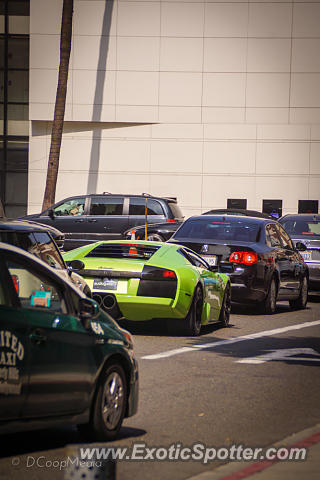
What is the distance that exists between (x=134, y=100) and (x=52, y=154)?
210 inches

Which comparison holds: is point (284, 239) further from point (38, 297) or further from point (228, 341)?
point (38, 297)

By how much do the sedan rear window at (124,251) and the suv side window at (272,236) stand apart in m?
4.11

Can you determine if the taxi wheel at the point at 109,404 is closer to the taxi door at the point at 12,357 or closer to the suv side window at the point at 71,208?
the taxi door at the point at 12,357

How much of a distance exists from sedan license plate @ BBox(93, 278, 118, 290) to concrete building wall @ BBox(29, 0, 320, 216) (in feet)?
81.8

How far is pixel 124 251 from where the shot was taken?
12.6 m

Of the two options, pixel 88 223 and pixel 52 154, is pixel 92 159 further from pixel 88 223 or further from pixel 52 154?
pixel 88 223

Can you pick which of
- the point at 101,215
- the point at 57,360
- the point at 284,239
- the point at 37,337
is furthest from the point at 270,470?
the point at 101,215

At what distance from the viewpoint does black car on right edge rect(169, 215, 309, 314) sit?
15.6 m

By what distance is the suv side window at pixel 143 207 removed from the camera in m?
25.3

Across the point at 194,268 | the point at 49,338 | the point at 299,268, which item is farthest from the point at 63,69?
the point at 49,338

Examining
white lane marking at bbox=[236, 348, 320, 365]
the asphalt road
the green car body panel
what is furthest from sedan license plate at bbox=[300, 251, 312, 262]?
white lane marking at bbox=[236, 348, 320, 365]

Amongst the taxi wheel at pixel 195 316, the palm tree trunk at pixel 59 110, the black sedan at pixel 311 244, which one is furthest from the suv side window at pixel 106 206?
the taxi wheel at pixel 195 316

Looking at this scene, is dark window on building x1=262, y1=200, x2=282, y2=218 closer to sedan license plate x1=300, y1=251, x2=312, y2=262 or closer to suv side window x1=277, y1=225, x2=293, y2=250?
sedan license plate x1=300, y1=251, x2=312, y2=262

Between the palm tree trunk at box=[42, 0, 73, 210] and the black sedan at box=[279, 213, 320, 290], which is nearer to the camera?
the black sedan at box=[279, 213, 320, 290]
